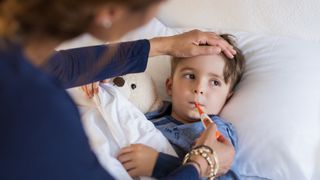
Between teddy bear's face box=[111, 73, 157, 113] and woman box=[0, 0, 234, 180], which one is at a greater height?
woman box=[0, 0, 234, 180]

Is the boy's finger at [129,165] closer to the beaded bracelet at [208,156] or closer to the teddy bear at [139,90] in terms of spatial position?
the beaded bracelet at [208,156]

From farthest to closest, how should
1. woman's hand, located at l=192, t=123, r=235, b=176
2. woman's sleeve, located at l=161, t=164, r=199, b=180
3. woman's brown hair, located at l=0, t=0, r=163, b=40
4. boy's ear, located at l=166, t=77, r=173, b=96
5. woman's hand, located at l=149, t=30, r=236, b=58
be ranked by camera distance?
boy's ear, located at l=166, t=77, r=173, b=96 < woman's hand, located at l=149, t=30, r=236, b=58 < woman's hand, located at l=192, t=123, r=235, b=176 < woman's sleeve, located at l=161, t=164, r=199, b=180 < woman's brown hair, located at l=0, t=0, r=163, b=40

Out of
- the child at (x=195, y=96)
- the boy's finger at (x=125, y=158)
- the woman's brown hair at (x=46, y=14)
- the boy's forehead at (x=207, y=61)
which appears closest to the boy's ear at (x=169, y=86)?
the child at (x=195, y=96)

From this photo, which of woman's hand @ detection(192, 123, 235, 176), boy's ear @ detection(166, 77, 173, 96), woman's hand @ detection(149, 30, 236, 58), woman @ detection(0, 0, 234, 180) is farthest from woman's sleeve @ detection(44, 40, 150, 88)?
woman @ detection(0, 0, 234, 180)

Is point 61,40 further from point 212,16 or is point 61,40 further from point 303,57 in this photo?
point 212,16

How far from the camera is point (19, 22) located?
1.73ft

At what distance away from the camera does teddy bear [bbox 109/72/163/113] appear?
51.8 inches

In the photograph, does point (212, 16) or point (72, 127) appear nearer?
point (72, 127)

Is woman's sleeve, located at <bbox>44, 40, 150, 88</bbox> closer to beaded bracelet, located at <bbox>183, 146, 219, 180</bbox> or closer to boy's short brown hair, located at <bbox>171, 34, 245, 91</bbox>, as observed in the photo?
boy's short brown hair, located at <bbox>171, 34, 245, 91</bbox>

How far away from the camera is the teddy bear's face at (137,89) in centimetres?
132

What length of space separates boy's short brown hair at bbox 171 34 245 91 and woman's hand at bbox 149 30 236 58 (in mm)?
25

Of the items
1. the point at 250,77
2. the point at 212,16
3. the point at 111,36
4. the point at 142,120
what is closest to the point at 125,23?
A: the point at 111,36

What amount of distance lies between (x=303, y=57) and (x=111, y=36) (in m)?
0.86

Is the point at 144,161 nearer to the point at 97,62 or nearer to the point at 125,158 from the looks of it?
the point at 125,158
